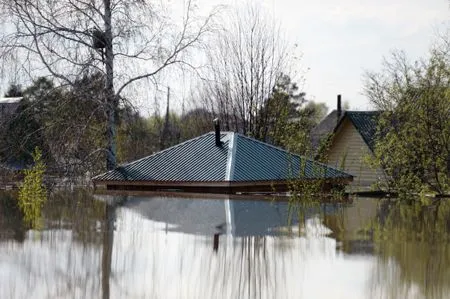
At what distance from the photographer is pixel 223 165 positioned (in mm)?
21984

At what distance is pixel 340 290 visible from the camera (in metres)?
8.91

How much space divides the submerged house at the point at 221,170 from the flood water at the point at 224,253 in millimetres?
3621

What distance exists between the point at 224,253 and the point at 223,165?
1080 cm

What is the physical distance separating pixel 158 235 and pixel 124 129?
14126mm

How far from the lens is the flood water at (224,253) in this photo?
29.5ft

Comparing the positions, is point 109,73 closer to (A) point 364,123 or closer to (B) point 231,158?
(B) point 231,158

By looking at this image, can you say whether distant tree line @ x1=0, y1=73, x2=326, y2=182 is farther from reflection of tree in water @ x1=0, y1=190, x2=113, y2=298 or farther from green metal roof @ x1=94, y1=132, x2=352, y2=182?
reflection of tree in water @ x1=0, y1=190, x2=113, y2=298

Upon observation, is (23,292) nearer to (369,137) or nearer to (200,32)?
(200,32)

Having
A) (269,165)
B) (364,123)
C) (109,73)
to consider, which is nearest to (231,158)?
(269,165)

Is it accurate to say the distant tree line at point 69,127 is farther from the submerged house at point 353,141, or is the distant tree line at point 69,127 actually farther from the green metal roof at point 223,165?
the submerged house at point 353,141

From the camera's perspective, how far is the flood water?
9.00m

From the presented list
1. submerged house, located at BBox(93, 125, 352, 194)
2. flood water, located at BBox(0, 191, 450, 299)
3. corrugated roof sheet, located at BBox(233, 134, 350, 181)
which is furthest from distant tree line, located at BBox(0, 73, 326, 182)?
flood water, located at BBox(0, 191, 450, 299)

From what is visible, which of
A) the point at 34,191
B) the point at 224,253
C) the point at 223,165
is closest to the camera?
the point at 224,253

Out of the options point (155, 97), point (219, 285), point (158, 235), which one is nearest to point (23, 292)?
point (219, 285)
